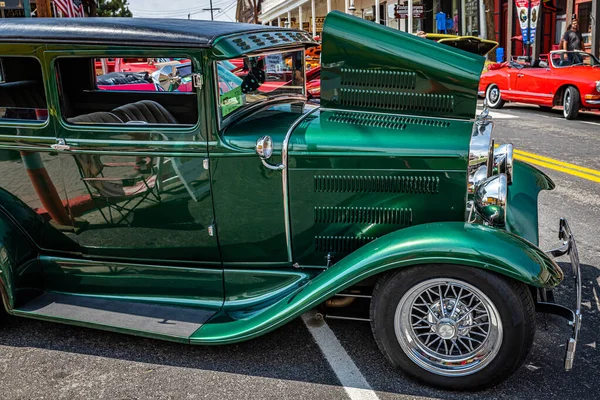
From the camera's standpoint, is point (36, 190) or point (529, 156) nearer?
point (36, 190)

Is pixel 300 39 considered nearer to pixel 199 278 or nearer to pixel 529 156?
pixel 199 278

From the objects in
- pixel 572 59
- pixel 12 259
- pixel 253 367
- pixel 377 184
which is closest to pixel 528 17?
pixel 572 59

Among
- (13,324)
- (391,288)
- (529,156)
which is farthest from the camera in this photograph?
(529,156)

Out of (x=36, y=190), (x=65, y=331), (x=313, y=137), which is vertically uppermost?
(x=313, y=137)

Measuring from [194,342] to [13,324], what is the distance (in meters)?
1.45

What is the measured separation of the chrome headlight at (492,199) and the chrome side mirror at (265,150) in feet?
3.47

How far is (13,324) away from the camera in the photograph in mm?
3848

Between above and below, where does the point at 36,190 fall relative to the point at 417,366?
above

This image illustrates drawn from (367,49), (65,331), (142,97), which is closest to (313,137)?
(367,49)

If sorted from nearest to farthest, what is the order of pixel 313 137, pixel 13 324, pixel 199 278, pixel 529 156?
pixel 313 137
pixel 199 278
pixel 13 324
pixel 529 156

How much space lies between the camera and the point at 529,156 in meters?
8.44

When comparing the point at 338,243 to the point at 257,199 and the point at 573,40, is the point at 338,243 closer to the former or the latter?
the point at 257,199

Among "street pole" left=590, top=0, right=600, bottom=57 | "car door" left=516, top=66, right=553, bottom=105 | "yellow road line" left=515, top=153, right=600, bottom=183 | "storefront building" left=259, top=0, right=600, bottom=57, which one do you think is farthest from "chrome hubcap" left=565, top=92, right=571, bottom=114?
"storefront building" left=259, top=0, right=600, bottom=57

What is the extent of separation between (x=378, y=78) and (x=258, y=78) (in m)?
0.89
